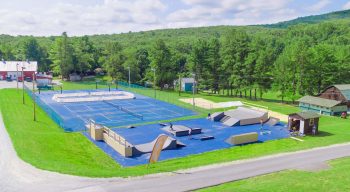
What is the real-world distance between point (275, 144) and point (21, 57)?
275ft

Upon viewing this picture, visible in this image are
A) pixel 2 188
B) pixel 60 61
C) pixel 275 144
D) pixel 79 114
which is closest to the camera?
pixel 2 188

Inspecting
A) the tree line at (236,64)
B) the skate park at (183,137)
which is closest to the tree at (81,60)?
the tree line at (236,64)

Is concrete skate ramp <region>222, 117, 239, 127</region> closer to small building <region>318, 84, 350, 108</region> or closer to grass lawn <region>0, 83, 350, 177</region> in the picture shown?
grass lawn <region>0, 83, 350, 177</region>

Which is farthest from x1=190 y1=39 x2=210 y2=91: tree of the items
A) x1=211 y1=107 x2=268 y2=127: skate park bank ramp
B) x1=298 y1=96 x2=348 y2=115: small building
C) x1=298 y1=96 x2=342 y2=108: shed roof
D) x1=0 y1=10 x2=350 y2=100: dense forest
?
x1=211 y1=107 x2=268 y2=127: skate park bank ramp

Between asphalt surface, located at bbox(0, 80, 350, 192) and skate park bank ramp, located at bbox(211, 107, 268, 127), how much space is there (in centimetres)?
1413

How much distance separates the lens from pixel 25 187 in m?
17.5

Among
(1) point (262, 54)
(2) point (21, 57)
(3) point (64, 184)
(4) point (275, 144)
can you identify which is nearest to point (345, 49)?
(1) point (262, 54)

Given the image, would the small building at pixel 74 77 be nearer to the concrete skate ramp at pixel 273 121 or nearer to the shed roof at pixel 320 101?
the shed roof at pixel 320 101

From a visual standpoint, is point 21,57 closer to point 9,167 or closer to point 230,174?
point 9,167

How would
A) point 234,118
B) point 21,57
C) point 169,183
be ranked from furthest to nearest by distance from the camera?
1. point 21,57
2. point 234,118
3. point 169,183

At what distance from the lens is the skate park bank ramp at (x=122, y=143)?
91.7 feet

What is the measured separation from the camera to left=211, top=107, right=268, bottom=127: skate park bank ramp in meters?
39.8

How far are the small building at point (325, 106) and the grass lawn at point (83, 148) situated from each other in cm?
270

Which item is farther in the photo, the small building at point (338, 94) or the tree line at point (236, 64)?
the tree line at point (236, 64)
